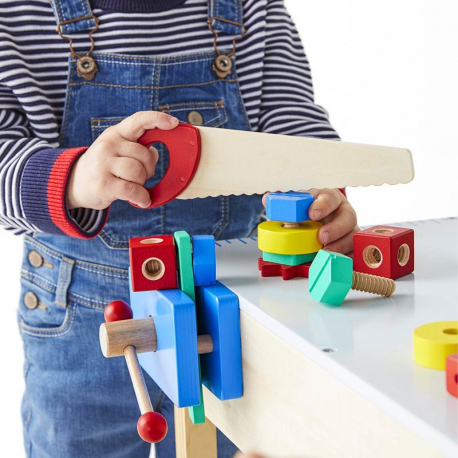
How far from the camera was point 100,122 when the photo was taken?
75 cm

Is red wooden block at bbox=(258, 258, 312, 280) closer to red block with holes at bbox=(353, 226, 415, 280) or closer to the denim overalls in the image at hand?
red block with holes at bbox=(353, 226, 415, 280)

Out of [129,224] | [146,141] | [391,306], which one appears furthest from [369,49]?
[391,306]

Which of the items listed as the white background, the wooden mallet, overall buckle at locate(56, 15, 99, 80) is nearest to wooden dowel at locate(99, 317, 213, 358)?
Result: the wooden mallet

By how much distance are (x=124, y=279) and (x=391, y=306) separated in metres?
0.40

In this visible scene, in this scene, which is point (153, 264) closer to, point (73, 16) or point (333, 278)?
point (333, 278)

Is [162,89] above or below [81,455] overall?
above

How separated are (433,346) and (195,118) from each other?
20.1 inches

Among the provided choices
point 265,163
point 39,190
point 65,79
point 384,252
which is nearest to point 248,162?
point 265,163

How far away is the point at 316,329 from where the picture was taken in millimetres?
389

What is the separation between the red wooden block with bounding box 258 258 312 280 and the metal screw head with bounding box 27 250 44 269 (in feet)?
1.21

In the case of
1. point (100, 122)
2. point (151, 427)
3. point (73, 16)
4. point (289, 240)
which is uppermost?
point (73, 16)

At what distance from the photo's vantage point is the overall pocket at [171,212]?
2.48 feet

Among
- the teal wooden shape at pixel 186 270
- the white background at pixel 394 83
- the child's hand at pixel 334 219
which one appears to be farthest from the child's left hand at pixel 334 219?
the white background at pixel 394 83

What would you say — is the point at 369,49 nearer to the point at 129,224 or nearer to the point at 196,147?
the point at 129,224
